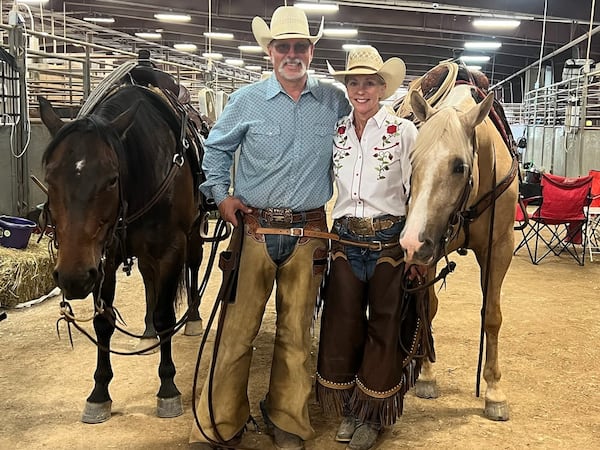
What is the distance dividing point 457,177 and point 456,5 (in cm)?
1152

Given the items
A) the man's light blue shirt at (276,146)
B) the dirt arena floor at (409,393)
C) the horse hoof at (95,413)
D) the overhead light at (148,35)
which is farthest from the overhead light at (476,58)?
the horse hoof at (95,413)

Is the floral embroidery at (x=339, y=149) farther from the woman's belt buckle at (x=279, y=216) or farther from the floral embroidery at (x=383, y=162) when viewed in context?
the woman's belt buckle at (x=279, y=216)

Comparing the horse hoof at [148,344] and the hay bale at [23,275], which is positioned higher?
the hay bale at [23,275]

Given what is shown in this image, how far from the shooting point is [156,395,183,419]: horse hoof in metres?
2.91

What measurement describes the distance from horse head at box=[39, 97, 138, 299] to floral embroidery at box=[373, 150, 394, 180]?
1.03 metres

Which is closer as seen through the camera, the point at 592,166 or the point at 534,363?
the point at 534,363

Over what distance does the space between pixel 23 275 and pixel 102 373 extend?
6.68 ft

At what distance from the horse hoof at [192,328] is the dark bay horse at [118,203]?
0.75 meters

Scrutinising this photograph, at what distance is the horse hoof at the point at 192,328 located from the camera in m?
4.16

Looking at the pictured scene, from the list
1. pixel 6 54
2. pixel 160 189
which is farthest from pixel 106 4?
pixel 160 189

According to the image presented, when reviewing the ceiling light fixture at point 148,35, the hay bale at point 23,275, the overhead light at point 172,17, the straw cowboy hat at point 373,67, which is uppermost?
the ceiling light fixture at point 148,35

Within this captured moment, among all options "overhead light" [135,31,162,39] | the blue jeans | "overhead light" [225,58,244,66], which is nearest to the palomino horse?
the blue jeans

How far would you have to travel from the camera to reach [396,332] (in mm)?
2541

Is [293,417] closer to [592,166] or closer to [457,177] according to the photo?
[457,177]
